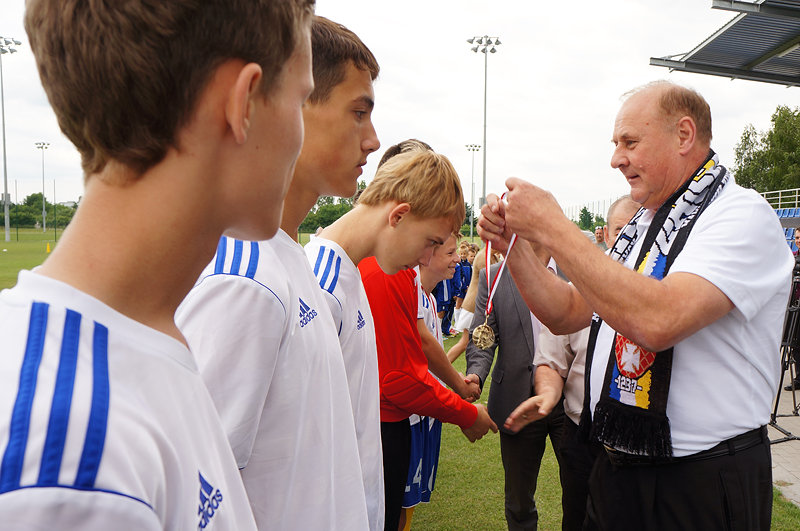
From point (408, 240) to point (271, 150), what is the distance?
192cm

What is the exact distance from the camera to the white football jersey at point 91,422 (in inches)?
20.6

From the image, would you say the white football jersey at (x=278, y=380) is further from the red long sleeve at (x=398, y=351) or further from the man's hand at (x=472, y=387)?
the man's hand at (x=472, y=387)

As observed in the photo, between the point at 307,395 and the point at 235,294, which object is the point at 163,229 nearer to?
the point at 235,294

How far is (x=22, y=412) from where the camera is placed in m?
0.53

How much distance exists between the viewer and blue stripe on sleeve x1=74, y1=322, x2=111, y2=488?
0.55 metres

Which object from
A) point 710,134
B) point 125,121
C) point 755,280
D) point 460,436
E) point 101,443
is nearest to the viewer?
point 101,443

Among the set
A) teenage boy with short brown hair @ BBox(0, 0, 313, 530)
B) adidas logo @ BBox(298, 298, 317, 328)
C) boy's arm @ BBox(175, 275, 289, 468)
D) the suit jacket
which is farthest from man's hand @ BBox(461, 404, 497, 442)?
teenage boy with short brown hair @ BBox(0, 0, 313, 530)

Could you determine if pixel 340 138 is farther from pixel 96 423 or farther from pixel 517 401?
pixel 517 401

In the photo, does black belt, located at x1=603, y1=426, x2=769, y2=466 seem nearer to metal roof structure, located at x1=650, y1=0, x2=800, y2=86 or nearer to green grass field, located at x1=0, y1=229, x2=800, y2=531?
green grass field, located at x1=0, y1=229, x2=800, y2=531

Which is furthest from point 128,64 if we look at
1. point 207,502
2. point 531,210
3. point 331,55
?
point 531,210

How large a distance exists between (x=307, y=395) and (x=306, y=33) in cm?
88

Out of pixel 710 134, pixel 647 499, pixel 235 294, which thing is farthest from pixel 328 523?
pixel 710 134

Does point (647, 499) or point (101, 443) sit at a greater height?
point (101, 443)

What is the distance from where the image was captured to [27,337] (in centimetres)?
59
